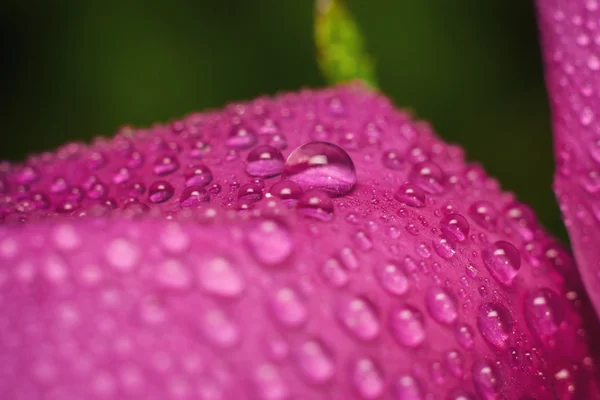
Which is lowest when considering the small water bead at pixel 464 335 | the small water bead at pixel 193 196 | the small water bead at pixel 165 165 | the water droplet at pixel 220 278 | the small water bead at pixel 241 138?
the small water bead at pixel 464 335

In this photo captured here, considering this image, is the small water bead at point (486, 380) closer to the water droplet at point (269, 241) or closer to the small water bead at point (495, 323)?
the small water bead at point (495, 323)

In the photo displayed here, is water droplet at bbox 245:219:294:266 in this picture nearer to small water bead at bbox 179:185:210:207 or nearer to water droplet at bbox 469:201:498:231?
small water bead at bbox 179:185:210:207

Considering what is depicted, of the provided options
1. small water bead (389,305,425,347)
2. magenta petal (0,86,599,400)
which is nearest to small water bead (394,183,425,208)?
magenta petal (0,86,599,400)

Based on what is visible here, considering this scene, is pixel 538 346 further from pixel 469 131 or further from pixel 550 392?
pixel 469 131

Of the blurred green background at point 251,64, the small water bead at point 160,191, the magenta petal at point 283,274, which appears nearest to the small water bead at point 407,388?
the magenta petal at point 283,274

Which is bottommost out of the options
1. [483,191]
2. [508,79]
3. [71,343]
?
[71,343]

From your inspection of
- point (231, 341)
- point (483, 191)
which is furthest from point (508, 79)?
point (231, 341)

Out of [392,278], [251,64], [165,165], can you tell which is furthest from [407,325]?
[251,64]
